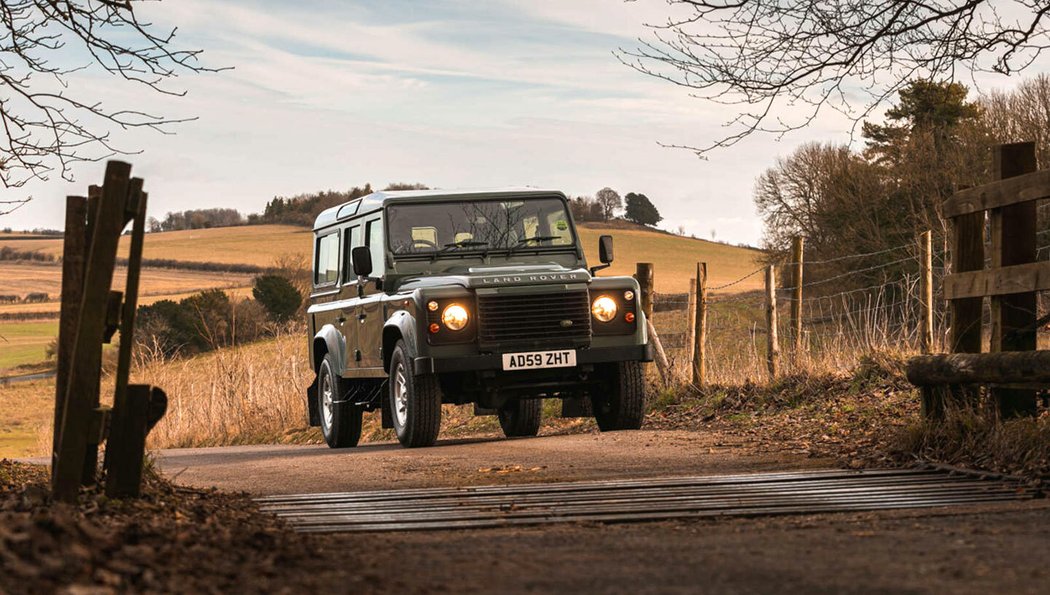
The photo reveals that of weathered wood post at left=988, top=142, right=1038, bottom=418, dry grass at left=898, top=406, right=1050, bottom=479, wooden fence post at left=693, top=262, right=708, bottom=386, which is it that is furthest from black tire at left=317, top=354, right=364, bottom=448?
weathered wood post at left=988, top=142, right=1038, bottom=418

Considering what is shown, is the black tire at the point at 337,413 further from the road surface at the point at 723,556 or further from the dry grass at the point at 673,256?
the dry grass at the point at 673,256

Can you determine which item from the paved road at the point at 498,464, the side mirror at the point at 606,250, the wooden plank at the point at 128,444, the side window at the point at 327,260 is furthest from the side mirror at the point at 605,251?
the wooden plank at the point at 128,444

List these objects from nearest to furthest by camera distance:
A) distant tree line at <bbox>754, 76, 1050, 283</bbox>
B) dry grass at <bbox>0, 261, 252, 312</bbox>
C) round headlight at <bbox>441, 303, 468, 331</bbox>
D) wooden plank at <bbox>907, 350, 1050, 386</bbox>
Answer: wooden plank at <bbox>907, 350, 1050, 386</bbox>
round headlight at <bbox>441, 303, 468, 331</bbox>
distant tree line at <bbox>754, 76, 1050, 283</bbox>
dry grass at <bbox>0, 261, 252, 312</bbox>

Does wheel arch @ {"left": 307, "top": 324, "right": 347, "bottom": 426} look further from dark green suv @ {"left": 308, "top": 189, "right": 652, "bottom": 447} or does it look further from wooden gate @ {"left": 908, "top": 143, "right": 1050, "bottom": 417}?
wooden gate @ {"left": 908, "top": 143, "right": 1050, "bottom": 417}

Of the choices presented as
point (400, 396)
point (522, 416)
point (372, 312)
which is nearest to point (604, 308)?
point (400, 396)

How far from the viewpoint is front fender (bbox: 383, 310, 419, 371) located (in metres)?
13.1

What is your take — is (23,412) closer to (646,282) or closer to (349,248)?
(646,282)

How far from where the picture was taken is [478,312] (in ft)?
43.2

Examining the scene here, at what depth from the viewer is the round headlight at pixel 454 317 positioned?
13.1 m

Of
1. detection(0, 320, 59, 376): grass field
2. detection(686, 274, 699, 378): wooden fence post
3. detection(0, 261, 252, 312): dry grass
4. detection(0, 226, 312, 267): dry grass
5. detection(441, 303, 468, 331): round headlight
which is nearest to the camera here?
detection(441, 303, 468, 331): round headlight

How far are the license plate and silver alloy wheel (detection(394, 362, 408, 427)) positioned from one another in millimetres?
1054

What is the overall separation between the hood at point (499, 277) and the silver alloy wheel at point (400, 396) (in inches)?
32.1

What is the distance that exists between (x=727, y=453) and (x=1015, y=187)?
3310 mm

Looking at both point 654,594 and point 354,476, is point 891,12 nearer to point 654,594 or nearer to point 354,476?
point 354,476
